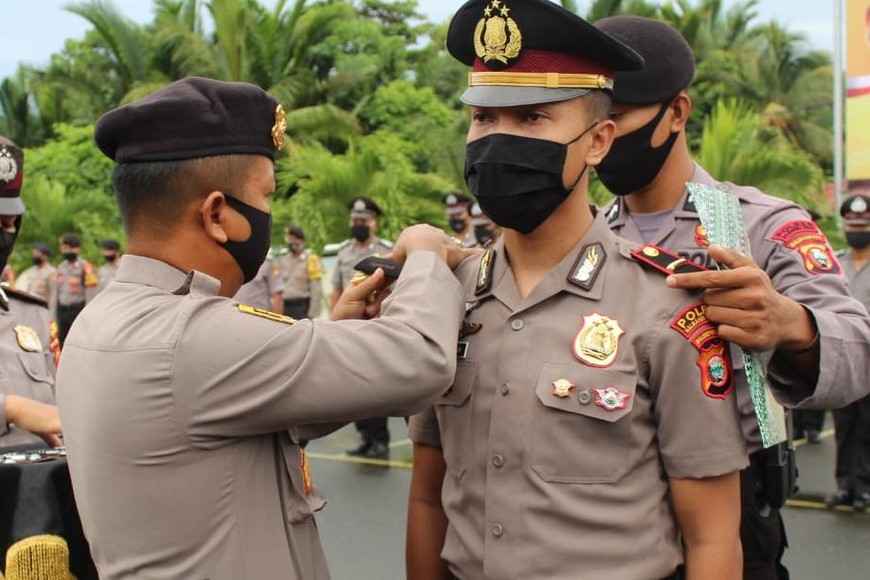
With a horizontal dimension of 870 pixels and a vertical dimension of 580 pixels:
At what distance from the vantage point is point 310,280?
12.6 meters

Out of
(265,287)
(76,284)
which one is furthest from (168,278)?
(76,284)

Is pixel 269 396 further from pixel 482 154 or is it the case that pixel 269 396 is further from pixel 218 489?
pixel 482 154

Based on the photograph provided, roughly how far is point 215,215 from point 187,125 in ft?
0.58

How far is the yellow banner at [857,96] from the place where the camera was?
12031mm

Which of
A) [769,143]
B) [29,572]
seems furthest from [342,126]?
[29,572]

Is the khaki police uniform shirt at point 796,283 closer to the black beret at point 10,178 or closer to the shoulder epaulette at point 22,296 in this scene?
the black beret at point 10,178

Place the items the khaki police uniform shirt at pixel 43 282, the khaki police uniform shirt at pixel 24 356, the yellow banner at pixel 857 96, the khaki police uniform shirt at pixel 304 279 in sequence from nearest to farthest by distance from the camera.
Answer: the khaki police uniform shirt at pixel 24 356 → the yellow banner at pixel 857 96 → the khaki police uniform shirt at pixel 304 279 → the khaki police uniform shirt at pixel 43 282

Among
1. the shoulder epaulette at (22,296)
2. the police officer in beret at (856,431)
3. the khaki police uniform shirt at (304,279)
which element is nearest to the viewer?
the shoulder epaulette at (22,296)

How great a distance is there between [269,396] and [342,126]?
19.9 metres

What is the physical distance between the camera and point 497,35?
6.78 feet

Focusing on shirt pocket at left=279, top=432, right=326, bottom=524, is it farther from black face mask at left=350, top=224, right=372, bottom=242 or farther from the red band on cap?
black face mask at left=350, top=224, right=372, bottom=242

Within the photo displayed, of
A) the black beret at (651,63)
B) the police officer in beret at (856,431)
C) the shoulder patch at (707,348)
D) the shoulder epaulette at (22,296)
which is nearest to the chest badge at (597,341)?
the shoulder patch at (707,348)

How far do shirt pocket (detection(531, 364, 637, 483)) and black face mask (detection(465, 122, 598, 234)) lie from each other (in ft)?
1.06

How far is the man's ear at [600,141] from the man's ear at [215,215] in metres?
0.73
